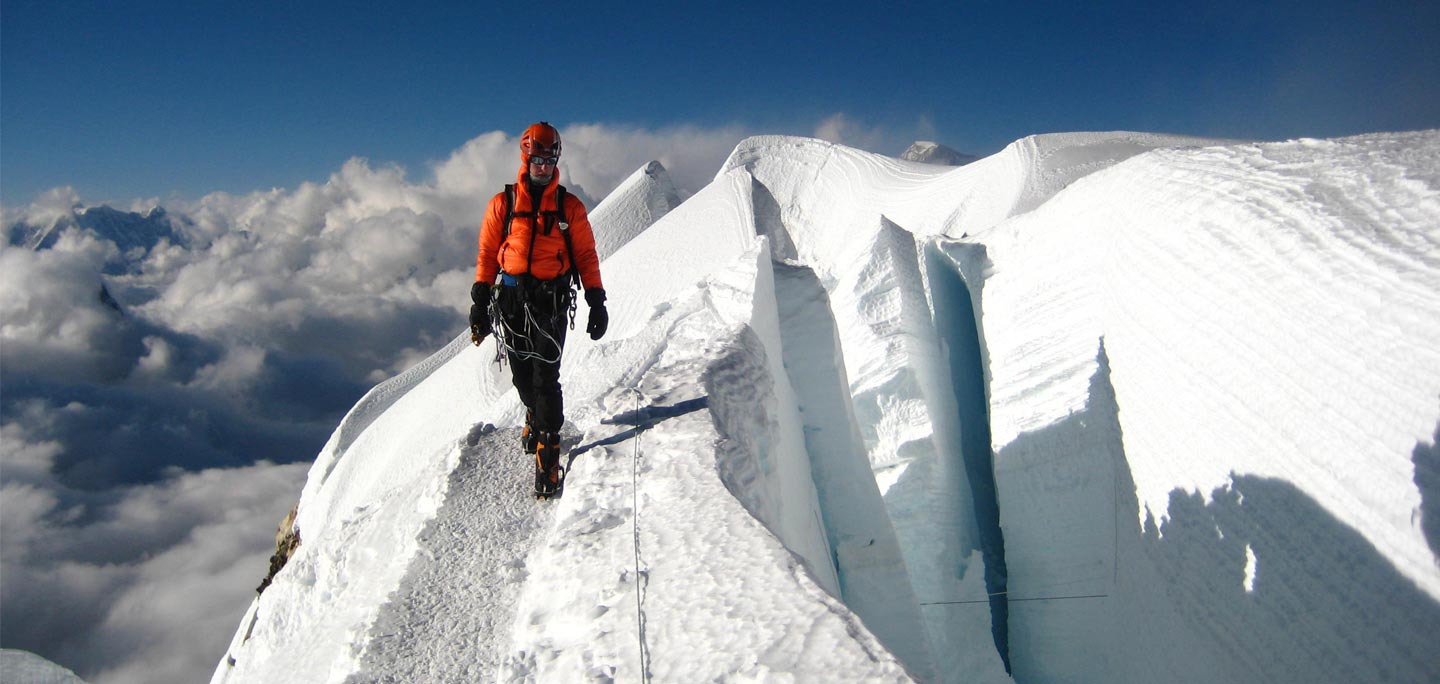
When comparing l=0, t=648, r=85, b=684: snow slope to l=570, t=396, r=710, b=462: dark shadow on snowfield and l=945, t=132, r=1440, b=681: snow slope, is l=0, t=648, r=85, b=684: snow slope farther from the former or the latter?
l=945, t=132, r=1440, b=681: snow slope

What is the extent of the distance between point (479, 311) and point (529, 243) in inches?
15.4

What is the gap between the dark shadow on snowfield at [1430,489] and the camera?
94.0 inches

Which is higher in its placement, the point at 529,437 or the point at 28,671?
the point at 529,437

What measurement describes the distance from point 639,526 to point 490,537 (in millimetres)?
793

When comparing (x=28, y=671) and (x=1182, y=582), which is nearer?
(x=1182, y=582)

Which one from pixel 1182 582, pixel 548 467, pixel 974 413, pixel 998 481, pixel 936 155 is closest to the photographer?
pixel 548 467

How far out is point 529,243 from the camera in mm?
A: 2787

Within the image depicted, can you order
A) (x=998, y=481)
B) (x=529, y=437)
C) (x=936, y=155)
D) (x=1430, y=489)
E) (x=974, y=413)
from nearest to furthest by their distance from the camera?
1. (x=1430, y=489)
2. (x=529, y=437)
3. (x=998, y=481)
4. (x=974, y=413)
5. (x=936, y=155)

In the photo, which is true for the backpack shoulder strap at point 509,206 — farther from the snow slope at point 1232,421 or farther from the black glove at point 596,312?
the snow slope at point 1232,421

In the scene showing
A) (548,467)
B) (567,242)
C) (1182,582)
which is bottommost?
(1182,582)

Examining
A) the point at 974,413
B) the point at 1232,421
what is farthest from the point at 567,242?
the point at 974,413

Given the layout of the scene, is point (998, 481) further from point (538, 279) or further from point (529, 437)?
point (538, 279)

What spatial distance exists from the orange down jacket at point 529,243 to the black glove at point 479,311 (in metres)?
0.04

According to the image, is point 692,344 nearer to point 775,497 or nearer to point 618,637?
point 775,497
